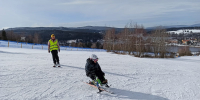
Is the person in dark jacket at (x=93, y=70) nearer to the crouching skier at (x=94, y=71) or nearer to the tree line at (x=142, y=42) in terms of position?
the crouching skier at (x=94, y=71)

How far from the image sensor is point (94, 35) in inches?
4870

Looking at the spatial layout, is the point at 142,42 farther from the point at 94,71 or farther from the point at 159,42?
the point at 94,71

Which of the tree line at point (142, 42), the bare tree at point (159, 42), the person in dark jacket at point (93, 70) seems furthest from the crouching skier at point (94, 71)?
the bare tree at point (159, 42)

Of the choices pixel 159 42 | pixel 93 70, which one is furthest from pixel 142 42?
pixel 93 70

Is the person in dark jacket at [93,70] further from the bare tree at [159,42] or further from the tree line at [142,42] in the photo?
the bare tree at [159,42]

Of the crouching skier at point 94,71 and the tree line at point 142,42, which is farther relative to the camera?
the tree line at point 142,42

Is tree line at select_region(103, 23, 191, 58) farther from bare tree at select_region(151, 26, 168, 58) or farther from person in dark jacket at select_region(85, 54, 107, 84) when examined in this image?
person in dark jacket at select_region(85, 54, 107, 84)

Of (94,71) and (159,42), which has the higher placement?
(159,42)

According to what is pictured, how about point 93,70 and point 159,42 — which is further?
point 159,42

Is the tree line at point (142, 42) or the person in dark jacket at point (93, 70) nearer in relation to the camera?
the person in dark jacket at point (93, 70)

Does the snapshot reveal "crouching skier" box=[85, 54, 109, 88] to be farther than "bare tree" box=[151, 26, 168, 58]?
No

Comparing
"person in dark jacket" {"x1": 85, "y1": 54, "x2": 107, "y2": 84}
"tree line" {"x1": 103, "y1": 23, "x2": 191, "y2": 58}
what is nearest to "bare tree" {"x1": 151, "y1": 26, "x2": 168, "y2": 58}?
"tree line" {"x1": 103, "y1": 23, "x2": 191, "y2": 58}

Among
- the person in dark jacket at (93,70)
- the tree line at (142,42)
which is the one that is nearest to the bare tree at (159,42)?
the tree line at (142,42)

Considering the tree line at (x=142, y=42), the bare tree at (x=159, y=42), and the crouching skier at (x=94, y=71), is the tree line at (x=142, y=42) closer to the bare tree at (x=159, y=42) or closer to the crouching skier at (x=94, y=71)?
the bare tree at (x=159, y=42)
